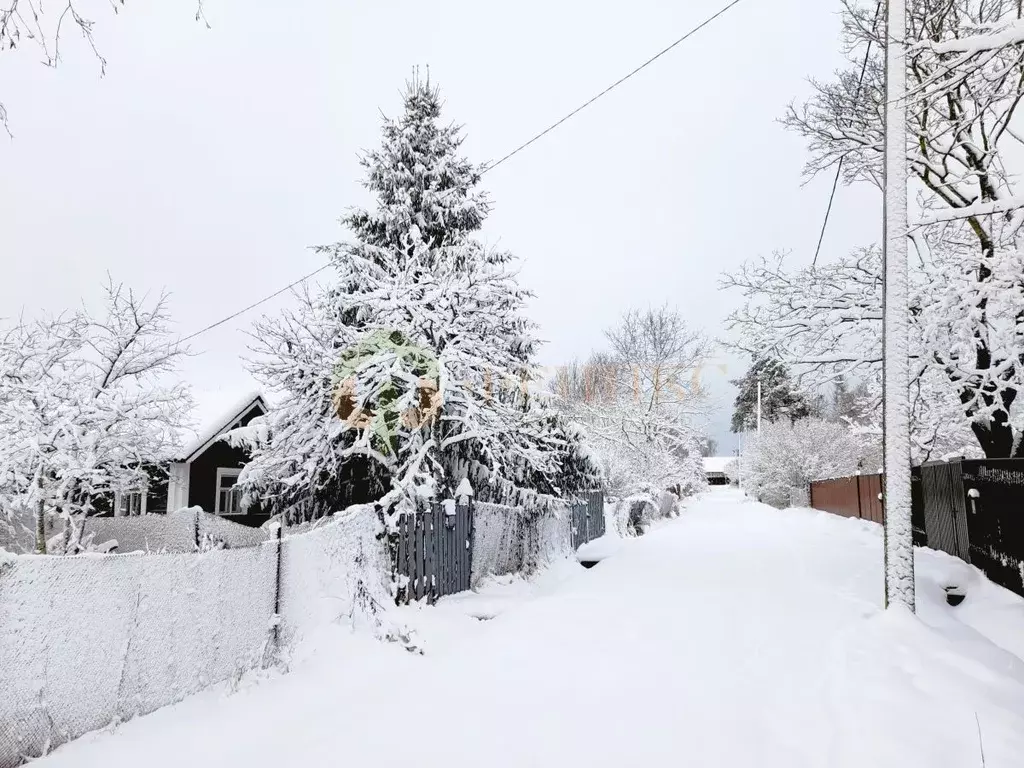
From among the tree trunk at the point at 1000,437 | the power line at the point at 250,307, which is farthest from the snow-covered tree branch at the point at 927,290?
the power line at the point at 250,307

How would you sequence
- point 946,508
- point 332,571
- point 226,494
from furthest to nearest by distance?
1. point 226,494
2. point 946,508
3. point 332,571

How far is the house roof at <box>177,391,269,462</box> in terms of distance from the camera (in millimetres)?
17844

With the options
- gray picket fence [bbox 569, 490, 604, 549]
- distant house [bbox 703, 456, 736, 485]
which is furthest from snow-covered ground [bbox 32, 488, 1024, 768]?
distant house [bbox 703, 456, 736, 485]

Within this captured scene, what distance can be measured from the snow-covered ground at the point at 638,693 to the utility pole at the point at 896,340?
2.22ft

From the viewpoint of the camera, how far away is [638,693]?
4805 millimetres

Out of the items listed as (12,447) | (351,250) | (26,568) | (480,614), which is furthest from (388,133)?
(26,568)

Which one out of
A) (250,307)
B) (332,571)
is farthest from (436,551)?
(250,307)

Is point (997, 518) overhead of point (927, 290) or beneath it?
beneath

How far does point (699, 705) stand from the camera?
4512mm

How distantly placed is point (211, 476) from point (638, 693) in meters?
17.3

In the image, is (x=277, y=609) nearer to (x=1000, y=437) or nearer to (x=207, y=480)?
(x=1000, y=437)

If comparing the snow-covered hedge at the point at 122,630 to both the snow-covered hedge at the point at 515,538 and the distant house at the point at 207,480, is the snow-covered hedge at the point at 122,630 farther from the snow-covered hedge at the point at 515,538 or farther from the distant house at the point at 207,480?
the distant house at the point at 207,480

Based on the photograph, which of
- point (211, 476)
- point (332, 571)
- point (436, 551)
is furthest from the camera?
point (211, 476)

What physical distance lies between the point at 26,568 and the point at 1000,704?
6.59 metres
